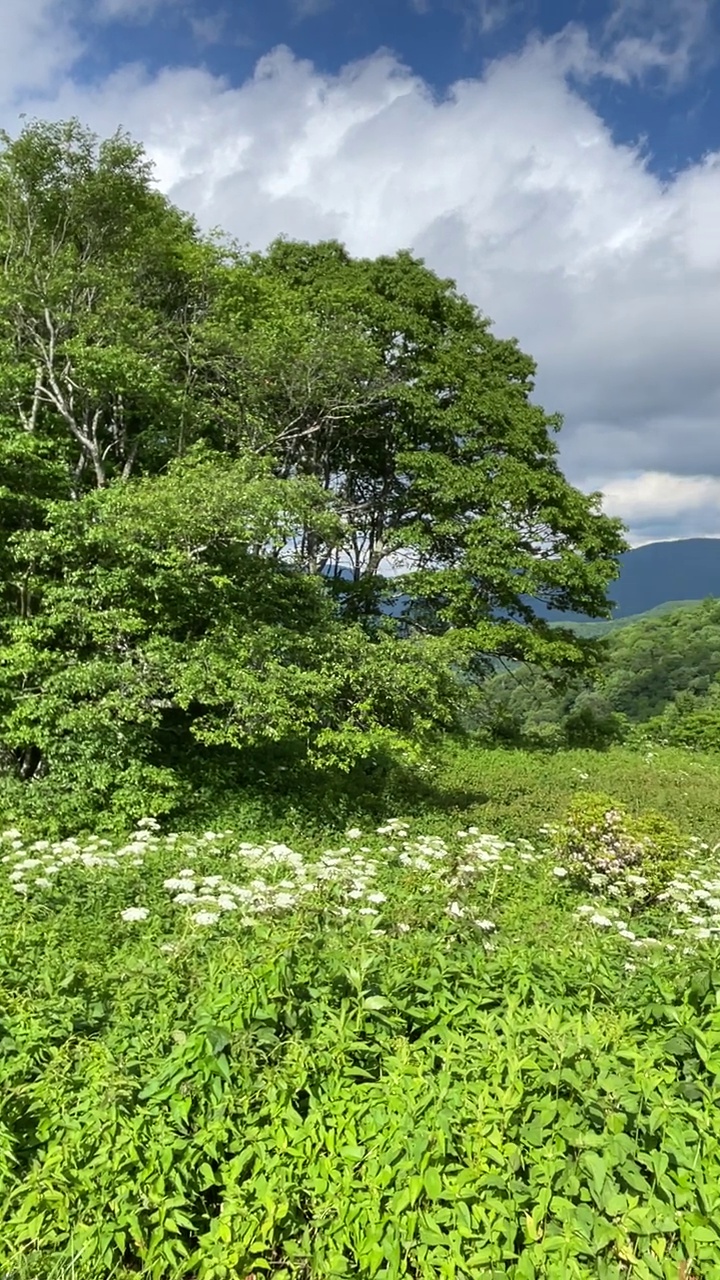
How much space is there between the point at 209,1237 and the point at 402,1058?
81 centimetres

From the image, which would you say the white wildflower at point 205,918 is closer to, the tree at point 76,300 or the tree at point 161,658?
the tree at point 161,658

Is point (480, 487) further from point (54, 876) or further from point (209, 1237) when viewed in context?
point (209, 1237)

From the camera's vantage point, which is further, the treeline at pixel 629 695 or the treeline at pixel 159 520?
the treeline at pixel 629 695

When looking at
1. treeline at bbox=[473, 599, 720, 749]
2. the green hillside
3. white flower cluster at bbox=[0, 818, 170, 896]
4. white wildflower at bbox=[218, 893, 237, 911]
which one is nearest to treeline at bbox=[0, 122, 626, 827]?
white flower cluster at bbox=[0, 818, 170, 896]

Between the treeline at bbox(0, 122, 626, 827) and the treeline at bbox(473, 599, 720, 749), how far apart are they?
13.5 ft

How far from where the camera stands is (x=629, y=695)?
43312mm

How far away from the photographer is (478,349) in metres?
19.3

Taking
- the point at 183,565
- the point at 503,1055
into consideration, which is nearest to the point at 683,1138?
the point at 503,1055

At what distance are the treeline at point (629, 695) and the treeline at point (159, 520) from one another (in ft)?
13.5

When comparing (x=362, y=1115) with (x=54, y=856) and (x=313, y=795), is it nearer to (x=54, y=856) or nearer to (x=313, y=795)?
(x=54, y=856)

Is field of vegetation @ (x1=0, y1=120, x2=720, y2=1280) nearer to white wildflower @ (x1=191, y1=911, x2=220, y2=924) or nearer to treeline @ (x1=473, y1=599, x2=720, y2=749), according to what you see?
white wildflower @ (x1=191, y1=911, x2=220, y2=924)

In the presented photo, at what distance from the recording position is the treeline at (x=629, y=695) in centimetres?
1997

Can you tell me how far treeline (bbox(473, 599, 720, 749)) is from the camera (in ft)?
65.5

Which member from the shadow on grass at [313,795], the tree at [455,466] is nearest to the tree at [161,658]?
the shadow on grass at [313,795]
